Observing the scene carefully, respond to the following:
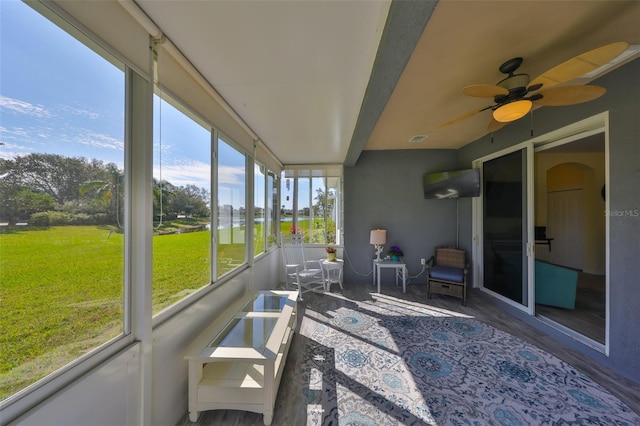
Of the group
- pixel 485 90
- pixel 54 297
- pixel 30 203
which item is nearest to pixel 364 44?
pixel 485 90

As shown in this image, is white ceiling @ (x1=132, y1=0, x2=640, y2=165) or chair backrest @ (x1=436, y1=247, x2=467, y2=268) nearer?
white ceiling @ (x1=132, y1=0, x2=640, y2=165)

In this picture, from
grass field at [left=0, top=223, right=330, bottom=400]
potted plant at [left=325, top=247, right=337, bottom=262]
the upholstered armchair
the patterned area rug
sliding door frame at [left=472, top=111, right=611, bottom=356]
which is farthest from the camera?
potted plant at [left=325, top=247, right=337, bottom=262]

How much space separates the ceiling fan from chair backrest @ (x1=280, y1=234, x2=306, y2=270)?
3.57 metres

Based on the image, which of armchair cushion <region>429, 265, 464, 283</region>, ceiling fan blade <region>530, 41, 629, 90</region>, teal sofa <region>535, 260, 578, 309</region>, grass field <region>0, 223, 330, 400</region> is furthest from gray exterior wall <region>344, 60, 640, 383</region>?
grass field <region>0, 223, 330, 400</region>

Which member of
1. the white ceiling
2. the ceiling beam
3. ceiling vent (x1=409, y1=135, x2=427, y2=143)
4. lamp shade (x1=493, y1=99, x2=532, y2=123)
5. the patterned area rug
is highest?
ceiling vent (x1=409, y1=135, x2=427, y2=143)

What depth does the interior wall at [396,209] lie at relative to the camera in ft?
14.5

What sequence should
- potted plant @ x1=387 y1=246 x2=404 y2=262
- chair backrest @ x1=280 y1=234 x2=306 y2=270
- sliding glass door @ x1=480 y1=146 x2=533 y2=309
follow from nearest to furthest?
sliding glass door @ x1=480 y1=146 x2=533 y2=309
potted plant @ x1=387 y1=246 x2=404 y2=262
chair backrest @ x1=280 y1=234 x2=306 y2=270

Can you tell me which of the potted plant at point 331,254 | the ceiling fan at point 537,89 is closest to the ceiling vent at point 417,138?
the ceiling fan at point 537,89

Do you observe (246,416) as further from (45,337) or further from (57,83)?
(57,83)

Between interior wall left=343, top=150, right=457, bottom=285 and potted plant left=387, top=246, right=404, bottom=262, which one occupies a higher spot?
interior wall left=343, top=150, right=457, bottom=285

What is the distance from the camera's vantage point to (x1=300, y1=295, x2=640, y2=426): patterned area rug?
1605mm

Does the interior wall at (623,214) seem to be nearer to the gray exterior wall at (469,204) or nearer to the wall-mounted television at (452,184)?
the gray exterior wall at (469,204)

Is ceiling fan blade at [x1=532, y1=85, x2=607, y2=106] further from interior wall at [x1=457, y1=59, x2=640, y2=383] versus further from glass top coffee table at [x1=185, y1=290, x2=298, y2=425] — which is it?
glass top coffee table at [x1=185, y1=290, x2=298, y2=425]

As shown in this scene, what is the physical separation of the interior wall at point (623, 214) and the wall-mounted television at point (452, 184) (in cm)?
169
